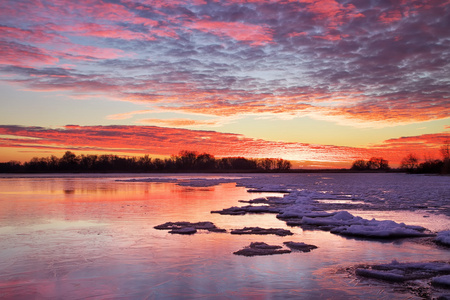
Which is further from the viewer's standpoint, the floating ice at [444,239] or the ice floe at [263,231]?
the ice floe at [263,231]

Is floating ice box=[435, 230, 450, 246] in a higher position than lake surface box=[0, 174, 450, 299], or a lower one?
higher

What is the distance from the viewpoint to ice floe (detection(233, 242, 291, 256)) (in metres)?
7.05

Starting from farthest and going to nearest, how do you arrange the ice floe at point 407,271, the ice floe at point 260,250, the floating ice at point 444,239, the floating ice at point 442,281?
1. the floating ice at point 444,239
2. the ice floe at point 260,250
3. the ice floe at point 407,271
4. the floating ice at point 442,281

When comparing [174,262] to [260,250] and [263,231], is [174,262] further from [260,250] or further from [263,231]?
[263,231]

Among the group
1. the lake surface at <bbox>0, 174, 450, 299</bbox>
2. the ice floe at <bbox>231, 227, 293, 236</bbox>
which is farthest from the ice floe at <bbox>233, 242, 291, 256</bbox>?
the ice floe at <bbox>231, 227, 293, 236</bbox>

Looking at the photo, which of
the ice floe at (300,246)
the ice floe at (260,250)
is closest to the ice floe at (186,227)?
the ice floe at (260,250)

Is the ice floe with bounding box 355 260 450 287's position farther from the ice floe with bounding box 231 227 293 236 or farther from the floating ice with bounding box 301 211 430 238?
the ice floe with bounding box 231 227 293 236

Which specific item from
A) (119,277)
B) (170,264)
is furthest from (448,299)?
(119,277)

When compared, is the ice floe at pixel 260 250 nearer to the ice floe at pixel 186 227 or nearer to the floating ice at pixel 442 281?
the ice floe at pixel 186 227

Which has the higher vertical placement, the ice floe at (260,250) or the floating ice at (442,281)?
the floating ice at (442,281)

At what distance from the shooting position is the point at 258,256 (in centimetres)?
691

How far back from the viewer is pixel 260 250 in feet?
23.6

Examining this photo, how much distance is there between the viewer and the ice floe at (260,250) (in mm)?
7047

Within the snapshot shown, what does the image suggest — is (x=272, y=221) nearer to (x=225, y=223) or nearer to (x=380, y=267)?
(x=225, y=223)
